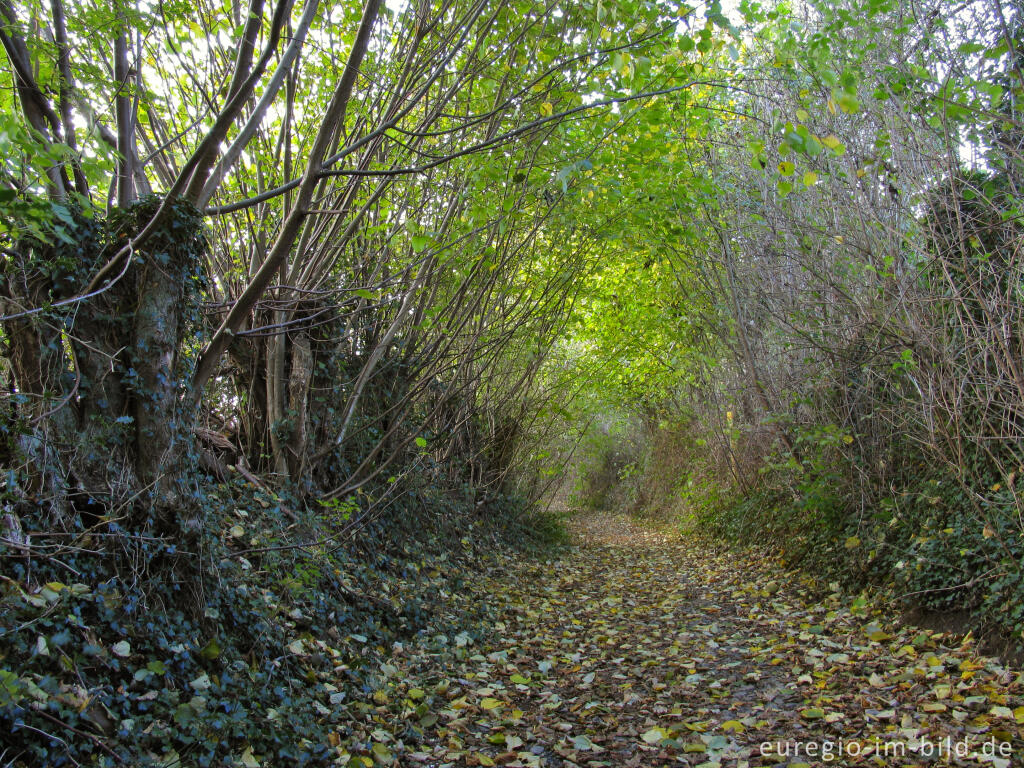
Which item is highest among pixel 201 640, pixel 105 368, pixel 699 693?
pixel 105 368

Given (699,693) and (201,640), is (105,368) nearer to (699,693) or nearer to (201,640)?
(201,640)

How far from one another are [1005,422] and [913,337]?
870 mm

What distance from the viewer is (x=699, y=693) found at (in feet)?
12.6

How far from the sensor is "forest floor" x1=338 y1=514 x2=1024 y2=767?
9.87ft

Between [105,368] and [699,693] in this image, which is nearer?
[105,368]

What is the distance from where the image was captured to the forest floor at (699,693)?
3.01 metres

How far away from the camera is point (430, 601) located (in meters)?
5.43

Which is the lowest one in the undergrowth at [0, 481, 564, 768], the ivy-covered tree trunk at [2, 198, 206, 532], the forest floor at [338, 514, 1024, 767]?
the forest floor at [338, 514, 1024, 767]

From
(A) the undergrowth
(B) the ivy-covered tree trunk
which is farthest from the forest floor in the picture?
(B) the ivy-covered tree trunk

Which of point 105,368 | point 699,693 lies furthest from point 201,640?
point 699,693

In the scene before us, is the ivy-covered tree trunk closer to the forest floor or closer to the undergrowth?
the undergrowth

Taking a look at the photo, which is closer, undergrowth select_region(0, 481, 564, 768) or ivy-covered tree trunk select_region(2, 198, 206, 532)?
undergrowth select_region(0, 481, 564, 768)

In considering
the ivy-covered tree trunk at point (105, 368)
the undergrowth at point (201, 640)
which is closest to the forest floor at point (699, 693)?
the undergrowth at point (201, 640)

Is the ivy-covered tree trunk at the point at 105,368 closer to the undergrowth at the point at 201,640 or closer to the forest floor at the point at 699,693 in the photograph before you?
the undergrowth at the point at 201,640
